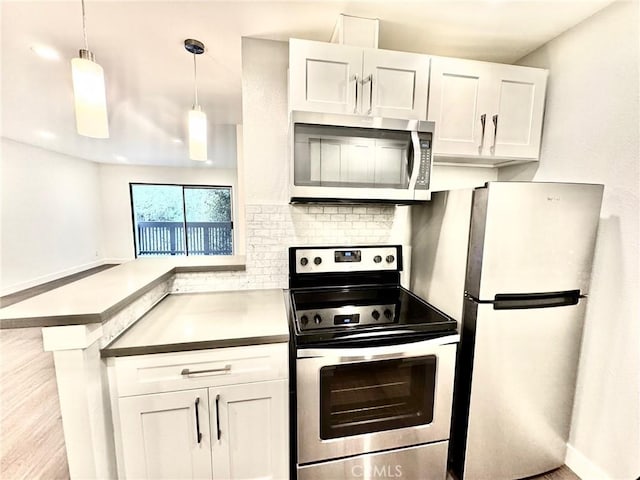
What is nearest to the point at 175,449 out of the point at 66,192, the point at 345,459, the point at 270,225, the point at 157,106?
the point at 345,459

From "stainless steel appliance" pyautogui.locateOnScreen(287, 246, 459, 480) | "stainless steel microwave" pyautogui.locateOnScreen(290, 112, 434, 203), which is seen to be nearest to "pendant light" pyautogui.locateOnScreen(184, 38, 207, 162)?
"stainless steel microwave" pyautogui.locateOnScreen(290, 112, 434, 203)

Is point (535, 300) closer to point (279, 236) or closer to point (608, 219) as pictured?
point (608, 219)

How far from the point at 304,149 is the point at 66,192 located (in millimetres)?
6160

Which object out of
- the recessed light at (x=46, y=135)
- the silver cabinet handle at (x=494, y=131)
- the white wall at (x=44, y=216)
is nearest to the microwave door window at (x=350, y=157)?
the silver cabinet handle at (x=494, y=131)

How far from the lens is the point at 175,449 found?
46.5 inches

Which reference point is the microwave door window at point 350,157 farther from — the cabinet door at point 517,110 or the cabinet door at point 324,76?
the cabinet door at point 517,110

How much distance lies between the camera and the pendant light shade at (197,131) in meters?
1.83

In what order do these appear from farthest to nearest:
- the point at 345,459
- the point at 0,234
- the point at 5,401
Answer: the point at 0,234, the point at 5,401, the point at 345,459

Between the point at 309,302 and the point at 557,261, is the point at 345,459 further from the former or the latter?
the point at 557,261

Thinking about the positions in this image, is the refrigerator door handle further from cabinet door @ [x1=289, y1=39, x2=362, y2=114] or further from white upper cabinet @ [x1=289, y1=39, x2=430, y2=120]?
cabinet door @ [x1=289, y1=39, x2=362, y2=114]

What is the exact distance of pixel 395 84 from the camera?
1.49 meters

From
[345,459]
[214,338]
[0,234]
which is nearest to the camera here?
[214,338]

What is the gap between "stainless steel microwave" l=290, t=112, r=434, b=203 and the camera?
4.58 ft

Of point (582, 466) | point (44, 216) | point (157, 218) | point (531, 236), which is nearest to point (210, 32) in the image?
point (531, 236)
